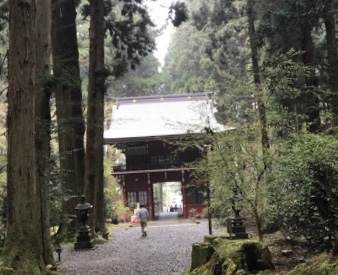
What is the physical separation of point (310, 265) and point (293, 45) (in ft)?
39.3

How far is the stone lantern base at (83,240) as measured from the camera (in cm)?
1421

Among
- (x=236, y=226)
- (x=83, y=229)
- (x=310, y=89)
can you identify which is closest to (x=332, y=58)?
(x=310, y=89)

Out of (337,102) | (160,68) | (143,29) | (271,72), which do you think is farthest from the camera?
(160,68)

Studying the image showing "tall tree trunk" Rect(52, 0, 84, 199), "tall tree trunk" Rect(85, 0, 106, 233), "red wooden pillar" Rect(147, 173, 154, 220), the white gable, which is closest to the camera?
"tall tree trunk" Rect(85, 0, 106, 233)

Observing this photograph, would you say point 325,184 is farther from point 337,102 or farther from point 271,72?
point 337,102

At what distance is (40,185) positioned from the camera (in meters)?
8.91

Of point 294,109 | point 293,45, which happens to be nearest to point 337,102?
point 294,109

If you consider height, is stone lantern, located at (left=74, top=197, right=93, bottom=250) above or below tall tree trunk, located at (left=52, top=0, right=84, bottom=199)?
below

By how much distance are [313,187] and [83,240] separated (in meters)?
8.12

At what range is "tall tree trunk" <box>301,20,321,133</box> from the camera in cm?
1286

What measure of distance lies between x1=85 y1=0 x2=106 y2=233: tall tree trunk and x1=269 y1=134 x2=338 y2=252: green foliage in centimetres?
833

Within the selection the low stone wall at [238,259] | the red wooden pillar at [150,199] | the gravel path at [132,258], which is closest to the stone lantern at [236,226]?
the gravel path at [132,258]

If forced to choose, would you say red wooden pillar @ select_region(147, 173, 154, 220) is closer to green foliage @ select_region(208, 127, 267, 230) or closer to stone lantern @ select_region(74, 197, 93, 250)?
stone lantern @ select_region(74, 197, 93, 250)

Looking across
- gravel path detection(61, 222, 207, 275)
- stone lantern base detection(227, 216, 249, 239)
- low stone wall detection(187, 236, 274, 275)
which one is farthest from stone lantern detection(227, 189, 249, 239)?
low stone wall detection(187, 236, 274, 275)
